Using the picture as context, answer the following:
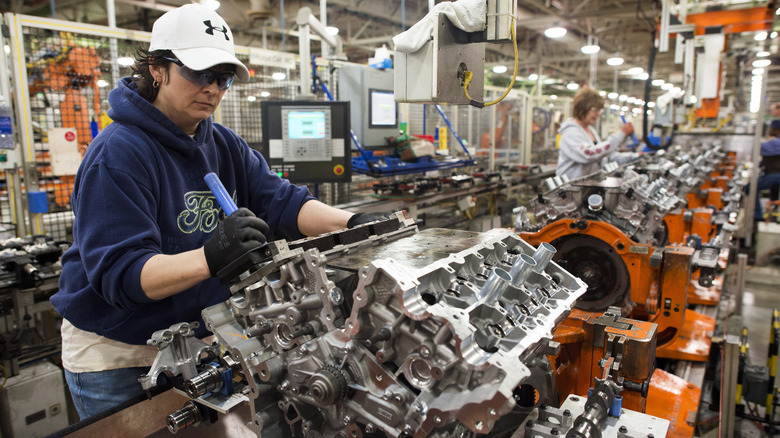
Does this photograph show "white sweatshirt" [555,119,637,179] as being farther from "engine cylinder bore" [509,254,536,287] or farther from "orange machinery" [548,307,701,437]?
"engine cylinder bore" [509,254,536,287]

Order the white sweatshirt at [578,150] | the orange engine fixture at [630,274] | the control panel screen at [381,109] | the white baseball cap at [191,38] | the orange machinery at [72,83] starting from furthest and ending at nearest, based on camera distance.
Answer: the control panel screen at [381,109] < the white sweatshirt at [578,150] < the orange machinery at [72,83] < the orange engine fixture at [630,274] < the white baseball cap at [191,38]

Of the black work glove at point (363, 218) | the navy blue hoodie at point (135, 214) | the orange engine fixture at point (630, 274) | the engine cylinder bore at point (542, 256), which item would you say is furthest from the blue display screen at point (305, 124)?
the engine cylinder bore at point (542, 256)

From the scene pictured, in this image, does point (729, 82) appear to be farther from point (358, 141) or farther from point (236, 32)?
point (358, 141)

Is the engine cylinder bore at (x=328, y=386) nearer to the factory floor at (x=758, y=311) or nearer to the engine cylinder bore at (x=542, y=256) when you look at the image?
the engine cylinder bore at (x=542, y=256)

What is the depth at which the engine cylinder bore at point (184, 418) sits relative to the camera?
4.34 ft

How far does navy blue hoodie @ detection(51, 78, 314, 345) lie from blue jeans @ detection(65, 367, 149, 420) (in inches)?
5.4

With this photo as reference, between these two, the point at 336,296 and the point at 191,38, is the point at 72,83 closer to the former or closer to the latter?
the point at 191,38

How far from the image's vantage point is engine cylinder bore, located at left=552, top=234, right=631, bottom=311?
9.10 ft

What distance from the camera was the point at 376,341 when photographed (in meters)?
1.12

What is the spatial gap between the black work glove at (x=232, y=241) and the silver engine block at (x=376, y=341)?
6 cm

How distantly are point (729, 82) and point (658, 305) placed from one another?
25302mm

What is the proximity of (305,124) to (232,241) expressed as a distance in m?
3.41

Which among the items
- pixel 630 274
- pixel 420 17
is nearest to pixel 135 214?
pixel 630 274

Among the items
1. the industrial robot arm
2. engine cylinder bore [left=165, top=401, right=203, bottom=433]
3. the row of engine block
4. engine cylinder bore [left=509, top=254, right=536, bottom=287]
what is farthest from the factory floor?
engine cylinder bore [left=165, top=401, right=203, bottom=433]
